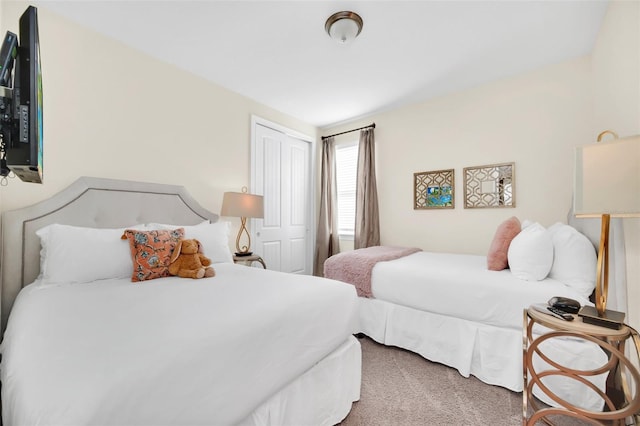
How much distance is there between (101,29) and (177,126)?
877mm

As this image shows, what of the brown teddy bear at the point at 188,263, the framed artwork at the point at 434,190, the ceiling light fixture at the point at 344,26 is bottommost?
the brown teddy bear at the point at 188,263

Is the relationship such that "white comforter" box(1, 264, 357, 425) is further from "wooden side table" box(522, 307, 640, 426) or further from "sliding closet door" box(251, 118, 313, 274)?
"sliding closet door" box(251, 118, 313, 274)

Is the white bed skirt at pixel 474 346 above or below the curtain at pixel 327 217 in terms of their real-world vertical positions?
below

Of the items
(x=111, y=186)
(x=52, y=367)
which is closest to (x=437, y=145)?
(x=111, y=186)

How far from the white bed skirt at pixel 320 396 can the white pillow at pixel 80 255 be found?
4.51ft

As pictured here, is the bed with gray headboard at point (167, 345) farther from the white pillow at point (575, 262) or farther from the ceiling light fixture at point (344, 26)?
the ceiling light fixture at point (344, 26)

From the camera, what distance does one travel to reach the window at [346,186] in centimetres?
414

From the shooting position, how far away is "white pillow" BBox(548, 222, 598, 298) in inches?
64.4

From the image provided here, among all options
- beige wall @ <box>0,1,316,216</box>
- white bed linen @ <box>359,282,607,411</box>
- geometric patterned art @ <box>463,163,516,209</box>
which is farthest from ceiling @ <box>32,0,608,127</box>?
white bed linen @ <box>359,282,607,411</box>

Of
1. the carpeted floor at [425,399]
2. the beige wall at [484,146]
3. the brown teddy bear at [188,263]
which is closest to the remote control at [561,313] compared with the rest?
the carpeted floor at [425,399]

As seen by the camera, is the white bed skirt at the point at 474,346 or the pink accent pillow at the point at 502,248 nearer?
the white bed skirt at the point at 474,346

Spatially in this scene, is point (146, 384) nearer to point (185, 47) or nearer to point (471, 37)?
point (185, 47)

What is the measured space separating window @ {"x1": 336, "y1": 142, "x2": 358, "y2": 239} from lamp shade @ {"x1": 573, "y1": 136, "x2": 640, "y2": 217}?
2.91 metres

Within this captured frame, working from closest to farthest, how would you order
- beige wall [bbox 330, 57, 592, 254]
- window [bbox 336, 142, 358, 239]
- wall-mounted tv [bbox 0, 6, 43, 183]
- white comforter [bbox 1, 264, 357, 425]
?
1. white comforter [bbox 1, 264, 357, 425]
2. wall-mounted tv [bbox 0, 6, 43, 183]
3. beige wall [bbox 330, 57, 592, 254]
4. window [bbox 336, 142, 358, 239]
